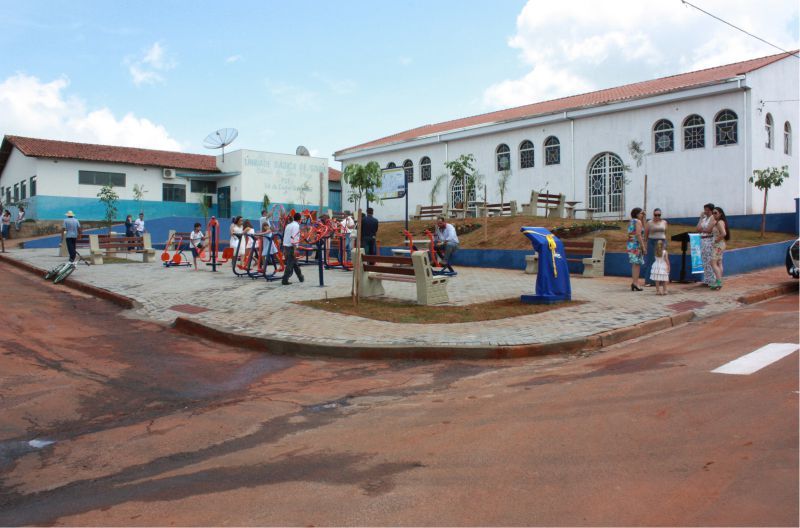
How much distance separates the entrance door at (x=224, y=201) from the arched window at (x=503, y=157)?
19.3 m

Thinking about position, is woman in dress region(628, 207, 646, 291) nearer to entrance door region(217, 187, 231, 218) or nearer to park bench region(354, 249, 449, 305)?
park bench region(354, 249, 449, 305)

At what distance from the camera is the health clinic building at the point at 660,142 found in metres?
25.9

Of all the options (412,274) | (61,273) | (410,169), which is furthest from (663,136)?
(61,273)

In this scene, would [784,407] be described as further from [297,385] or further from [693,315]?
[693,315]

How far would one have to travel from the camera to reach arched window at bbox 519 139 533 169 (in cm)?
3362

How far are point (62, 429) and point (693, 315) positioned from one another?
8697mm

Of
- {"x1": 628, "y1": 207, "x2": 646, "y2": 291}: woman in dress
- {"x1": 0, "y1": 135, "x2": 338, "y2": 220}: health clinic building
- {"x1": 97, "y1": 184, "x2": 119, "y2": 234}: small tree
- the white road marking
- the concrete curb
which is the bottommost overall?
the white road marking

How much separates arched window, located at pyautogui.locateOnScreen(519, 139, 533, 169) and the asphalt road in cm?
2631

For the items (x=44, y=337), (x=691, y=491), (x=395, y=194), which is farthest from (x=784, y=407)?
(x=395, y=194)

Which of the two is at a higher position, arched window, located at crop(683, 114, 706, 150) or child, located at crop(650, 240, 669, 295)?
arched window, located at crop(683, 114, 706, 150)

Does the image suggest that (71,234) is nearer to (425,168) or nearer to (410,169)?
(425,168)

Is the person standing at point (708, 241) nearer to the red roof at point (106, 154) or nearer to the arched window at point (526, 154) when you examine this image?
the arched window at point (526, 154)

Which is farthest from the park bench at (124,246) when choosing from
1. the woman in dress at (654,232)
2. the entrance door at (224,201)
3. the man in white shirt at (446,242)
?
the entrance door at (224,201)

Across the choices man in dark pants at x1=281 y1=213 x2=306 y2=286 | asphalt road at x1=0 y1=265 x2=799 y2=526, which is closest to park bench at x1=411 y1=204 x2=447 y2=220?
man in dark pants at x1=281 y1=213 x2=306 y2=286
